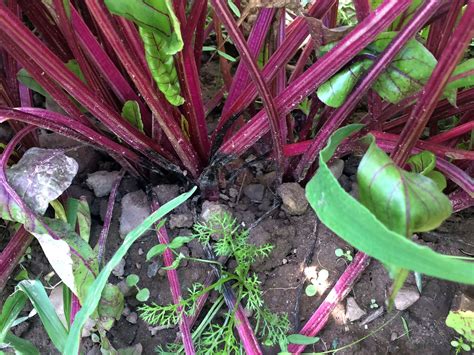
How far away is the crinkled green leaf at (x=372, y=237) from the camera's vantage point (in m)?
0.44

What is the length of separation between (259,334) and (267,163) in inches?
12.6

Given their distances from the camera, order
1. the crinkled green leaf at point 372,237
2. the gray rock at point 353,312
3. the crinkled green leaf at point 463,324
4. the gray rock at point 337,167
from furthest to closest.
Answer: the gray rock at point 337,167
the gray rock at point 353,312
the crinkled green leaf at point 463,324
the crinkled green leaf at point 372,237

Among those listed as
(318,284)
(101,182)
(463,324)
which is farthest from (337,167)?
(101,182)

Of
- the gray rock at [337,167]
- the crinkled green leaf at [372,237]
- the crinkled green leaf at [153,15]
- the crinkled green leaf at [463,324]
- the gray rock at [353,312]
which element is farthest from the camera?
the gray rock at [337,167]

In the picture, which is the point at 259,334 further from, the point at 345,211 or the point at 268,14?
the point at 268,14

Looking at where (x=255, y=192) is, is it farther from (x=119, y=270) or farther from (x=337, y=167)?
(x=119, y=270)

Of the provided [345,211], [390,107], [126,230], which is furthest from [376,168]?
[126,230]

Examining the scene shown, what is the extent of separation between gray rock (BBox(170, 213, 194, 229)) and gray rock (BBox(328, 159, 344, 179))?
0.27 meters

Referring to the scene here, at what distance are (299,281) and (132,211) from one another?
0.32 metres

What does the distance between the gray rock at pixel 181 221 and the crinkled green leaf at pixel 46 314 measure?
0.24 meters

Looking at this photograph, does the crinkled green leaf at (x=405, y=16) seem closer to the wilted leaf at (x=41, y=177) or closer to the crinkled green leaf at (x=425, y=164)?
the crinkled green leaf at (x=425, y=164)

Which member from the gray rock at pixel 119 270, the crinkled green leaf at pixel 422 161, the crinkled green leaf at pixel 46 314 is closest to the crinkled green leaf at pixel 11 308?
the crinkled green leaf at pixel 46 314

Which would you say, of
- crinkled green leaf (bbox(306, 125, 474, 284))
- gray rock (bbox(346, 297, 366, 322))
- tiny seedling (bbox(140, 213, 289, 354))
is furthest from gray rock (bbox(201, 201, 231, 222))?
crinkled green leaf (bbox(306, 125, 474, 284))

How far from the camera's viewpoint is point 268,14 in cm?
85
